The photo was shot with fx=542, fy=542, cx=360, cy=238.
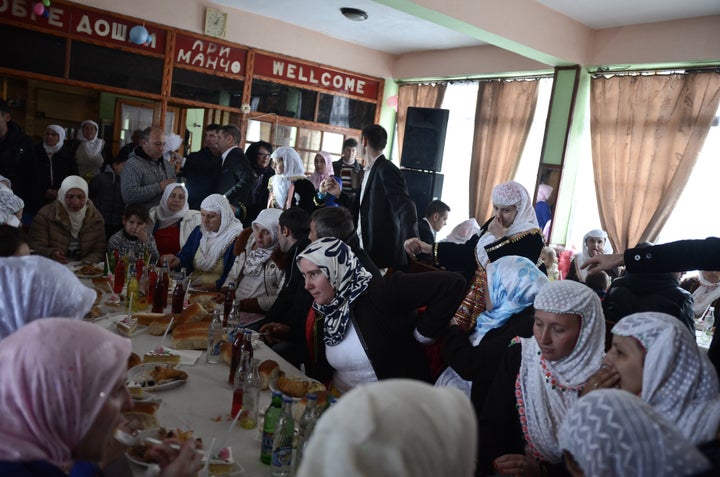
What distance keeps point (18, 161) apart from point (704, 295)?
606cm

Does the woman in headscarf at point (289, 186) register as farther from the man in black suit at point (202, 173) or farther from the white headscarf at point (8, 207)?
the white headscarf at point (8, 207)

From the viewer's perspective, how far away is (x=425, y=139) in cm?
684

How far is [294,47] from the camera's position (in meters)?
8.06

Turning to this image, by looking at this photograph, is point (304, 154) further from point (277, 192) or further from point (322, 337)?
point (322, 337)

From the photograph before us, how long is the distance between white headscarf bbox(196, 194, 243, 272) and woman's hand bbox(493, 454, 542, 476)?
8.47ft

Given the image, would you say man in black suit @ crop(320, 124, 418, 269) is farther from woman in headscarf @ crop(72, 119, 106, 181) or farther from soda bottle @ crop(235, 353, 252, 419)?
A: woman in headscarf @ crop(72, 119, 106, 181)

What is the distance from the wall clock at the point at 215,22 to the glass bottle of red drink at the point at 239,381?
6301 millimetres

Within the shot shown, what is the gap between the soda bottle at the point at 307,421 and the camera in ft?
5.34

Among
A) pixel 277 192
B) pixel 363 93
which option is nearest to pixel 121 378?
pixel 277 192

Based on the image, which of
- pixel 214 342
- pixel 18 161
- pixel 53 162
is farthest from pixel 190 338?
pixel 53 162

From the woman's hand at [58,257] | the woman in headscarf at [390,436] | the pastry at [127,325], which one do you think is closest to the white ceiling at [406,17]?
the woman's hand at [58,257]

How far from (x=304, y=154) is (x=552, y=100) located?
387 cm

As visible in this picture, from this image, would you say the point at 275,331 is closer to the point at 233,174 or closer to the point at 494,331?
the point at 494,331

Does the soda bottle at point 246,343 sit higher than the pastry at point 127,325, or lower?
higher
